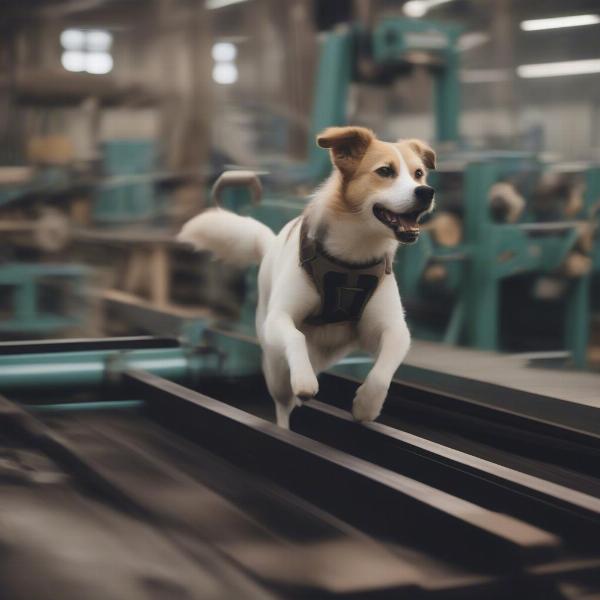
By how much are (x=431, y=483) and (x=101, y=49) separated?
15.2m

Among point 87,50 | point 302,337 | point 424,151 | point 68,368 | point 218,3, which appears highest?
point 218,3

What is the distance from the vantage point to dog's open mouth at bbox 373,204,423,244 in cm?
258

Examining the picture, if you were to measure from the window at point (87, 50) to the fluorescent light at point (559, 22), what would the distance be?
256 inches

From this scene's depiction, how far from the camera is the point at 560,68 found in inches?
514

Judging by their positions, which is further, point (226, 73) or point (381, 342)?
point (226, 73)

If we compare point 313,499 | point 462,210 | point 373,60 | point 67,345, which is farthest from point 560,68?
point 313,499

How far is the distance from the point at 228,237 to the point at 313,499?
1154mm

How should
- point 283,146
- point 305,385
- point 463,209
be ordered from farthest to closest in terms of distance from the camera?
point 283,146, point 463,209, point 305,385

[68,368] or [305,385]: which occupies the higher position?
[305,385]

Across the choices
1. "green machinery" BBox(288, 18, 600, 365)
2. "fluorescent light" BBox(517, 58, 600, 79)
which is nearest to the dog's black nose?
"green machinery" BBox(288, 18, 600, 365)

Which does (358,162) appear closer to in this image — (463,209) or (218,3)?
(463,209)

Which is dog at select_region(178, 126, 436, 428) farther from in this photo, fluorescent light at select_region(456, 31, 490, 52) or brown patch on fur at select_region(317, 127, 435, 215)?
fluorescent light at select_region(456, 31, 490, 52)

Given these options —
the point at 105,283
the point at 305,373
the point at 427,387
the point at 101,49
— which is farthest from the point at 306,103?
the point at 305,373

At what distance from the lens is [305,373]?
8.16 feet
